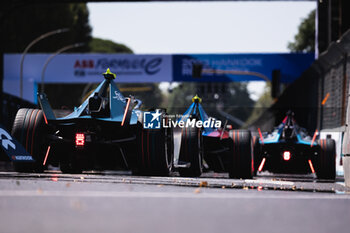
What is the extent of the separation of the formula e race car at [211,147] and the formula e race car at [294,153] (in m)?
2.10

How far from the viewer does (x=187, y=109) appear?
15.0 meters

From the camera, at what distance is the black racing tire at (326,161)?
16406mm

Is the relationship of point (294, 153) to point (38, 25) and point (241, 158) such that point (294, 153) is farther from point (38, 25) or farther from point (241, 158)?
point (38, 25)

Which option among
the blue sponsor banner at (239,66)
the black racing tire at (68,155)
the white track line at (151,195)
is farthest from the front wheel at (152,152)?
the blue sponsor banner at (239,66)

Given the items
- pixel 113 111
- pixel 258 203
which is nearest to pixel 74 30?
pixel 113 111

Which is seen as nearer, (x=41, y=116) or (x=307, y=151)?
(x=41, y=116)

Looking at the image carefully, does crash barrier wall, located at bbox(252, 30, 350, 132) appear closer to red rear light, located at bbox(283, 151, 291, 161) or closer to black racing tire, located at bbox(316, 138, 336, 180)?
black racing tire, located at bbox(316, 138, 336, 180)

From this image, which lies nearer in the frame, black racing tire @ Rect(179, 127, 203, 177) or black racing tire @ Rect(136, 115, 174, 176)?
black racing tire @ Rect(136, 115, 174, 176)

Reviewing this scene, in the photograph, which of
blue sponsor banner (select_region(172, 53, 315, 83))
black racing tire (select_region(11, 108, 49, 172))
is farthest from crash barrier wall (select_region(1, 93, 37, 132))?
blue sponsor banner (select_region(172, 53, 315, 83))

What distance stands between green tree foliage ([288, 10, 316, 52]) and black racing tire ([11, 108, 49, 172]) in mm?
64061

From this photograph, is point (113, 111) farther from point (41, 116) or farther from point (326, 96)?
point (326, 96)

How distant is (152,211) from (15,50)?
168ft

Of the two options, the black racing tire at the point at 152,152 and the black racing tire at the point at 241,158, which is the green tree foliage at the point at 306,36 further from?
the black racing tire at the point at 152,152

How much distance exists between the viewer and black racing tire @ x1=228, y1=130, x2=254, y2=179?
14266 millimetres
